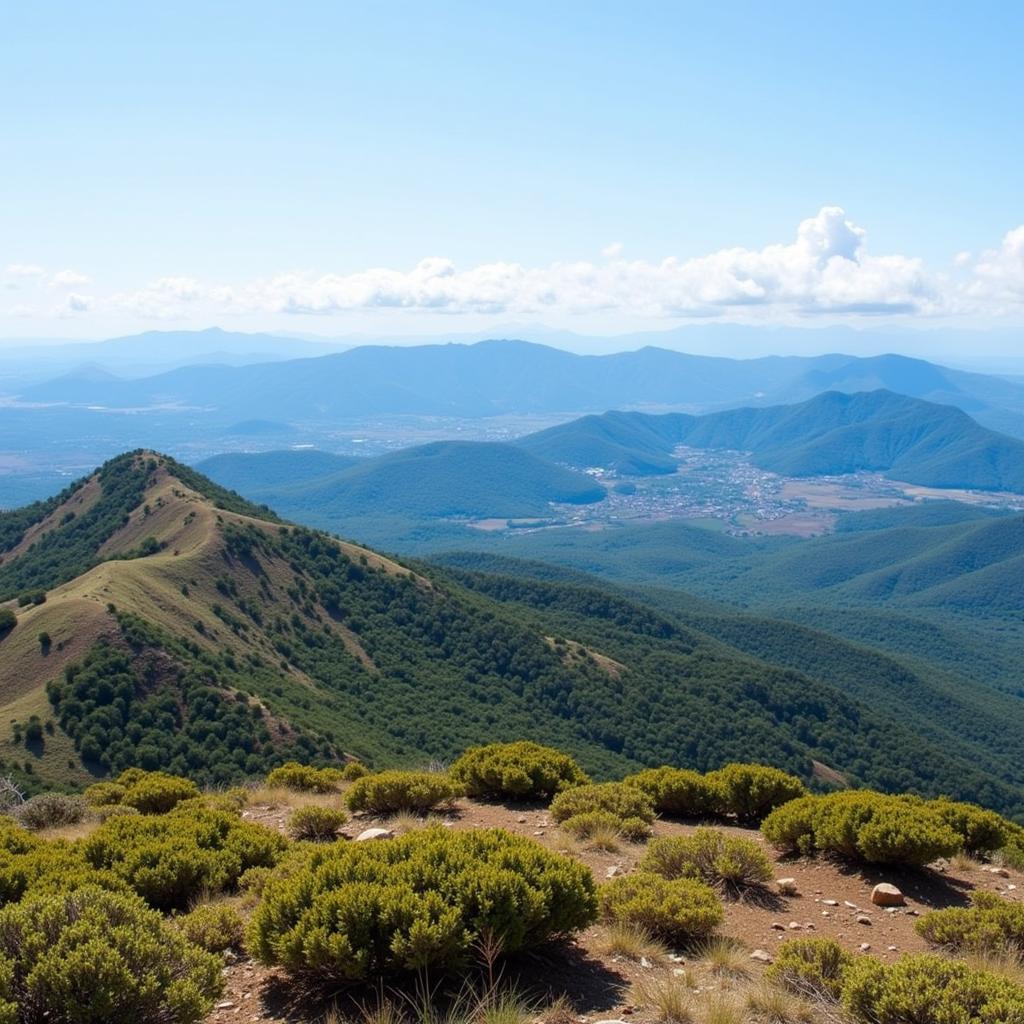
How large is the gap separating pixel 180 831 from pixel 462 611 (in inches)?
2778

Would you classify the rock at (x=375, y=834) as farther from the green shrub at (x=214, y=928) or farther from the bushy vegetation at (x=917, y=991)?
the bushy vegetation at (x=917, y=991)

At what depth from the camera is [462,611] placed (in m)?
81.9

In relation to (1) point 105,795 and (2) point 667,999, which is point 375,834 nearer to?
(2) point 667,999

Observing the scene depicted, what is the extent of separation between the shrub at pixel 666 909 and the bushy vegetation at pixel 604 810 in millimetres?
3713

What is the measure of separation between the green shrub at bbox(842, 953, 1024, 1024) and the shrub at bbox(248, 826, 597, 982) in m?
2.66

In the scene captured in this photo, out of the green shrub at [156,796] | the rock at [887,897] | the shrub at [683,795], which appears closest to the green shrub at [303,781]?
the green shrub at [156,796]

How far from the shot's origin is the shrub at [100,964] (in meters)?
5.81

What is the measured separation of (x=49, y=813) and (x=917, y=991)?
16079mm

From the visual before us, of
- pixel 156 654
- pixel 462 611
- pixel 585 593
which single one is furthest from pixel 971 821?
pixel 585 593

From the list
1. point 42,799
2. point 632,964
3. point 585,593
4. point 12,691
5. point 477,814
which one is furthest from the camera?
point 585,593

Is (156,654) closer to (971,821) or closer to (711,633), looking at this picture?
(971,821)

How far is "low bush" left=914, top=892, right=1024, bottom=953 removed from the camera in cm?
873

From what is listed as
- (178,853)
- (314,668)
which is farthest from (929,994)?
(314,668)

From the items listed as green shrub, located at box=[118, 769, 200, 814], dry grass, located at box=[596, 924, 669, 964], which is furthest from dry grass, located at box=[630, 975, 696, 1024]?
green shrub, located at box=[118, 769, 200, 814]
